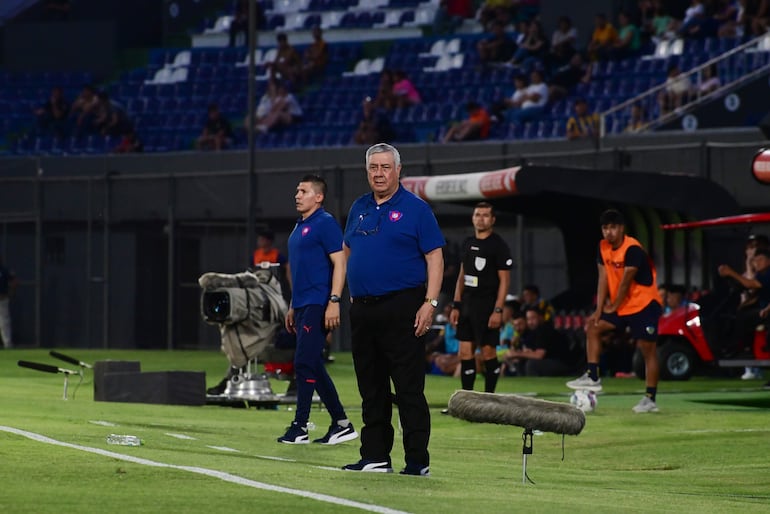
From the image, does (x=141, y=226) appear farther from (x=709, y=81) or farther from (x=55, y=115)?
(x=709, y=81)

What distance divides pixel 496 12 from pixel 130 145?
8217 mm

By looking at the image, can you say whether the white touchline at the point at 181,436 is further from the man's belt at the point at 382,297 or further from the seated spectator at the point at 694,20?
the seated spectator at the point at 694,20

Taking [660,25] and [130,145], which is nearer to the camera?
[660,25]

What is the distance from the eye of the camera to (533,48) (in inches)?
1383

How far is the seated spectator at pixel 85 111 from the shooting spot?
39344 mm

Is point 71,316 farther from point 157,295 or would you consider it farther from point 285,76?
point 285,76

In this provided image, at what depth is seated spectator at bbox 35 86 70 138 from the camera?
3998 cm

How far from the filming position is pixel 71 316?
116ft

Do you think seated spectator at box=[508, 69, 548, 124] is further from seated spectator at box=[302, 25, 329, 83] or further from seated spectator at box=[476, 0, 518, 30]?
seated spectator at box=[302, 25, 329, 83]

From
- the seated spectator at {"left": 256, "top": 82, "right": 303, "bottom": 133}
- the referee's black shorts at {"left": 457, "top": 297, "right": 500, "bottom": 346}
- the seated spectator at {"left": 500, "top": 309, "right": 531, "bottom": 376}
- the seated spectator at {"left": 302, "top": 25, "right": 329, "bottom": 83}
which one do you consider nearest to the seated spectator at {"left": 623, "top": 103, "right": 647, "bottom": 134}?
the seated spectator at {"left": 500, "top": 309, "right": 531, "bottom": 376}

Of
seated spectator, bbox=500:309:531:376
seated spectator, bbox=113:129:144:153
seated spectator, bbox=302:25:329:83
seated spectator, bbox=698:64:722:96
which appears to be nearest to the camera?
seated spectator, bbox=500:309:531:376

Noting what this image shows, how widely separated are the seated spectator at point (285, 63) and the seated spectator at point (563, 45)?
6618 millimetres

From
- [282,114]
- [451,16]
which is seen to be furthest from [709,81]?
[451,16]

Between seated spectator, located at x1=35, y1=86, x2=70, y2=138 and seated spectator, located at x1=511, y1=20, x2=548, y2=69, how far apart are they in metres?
10.7
